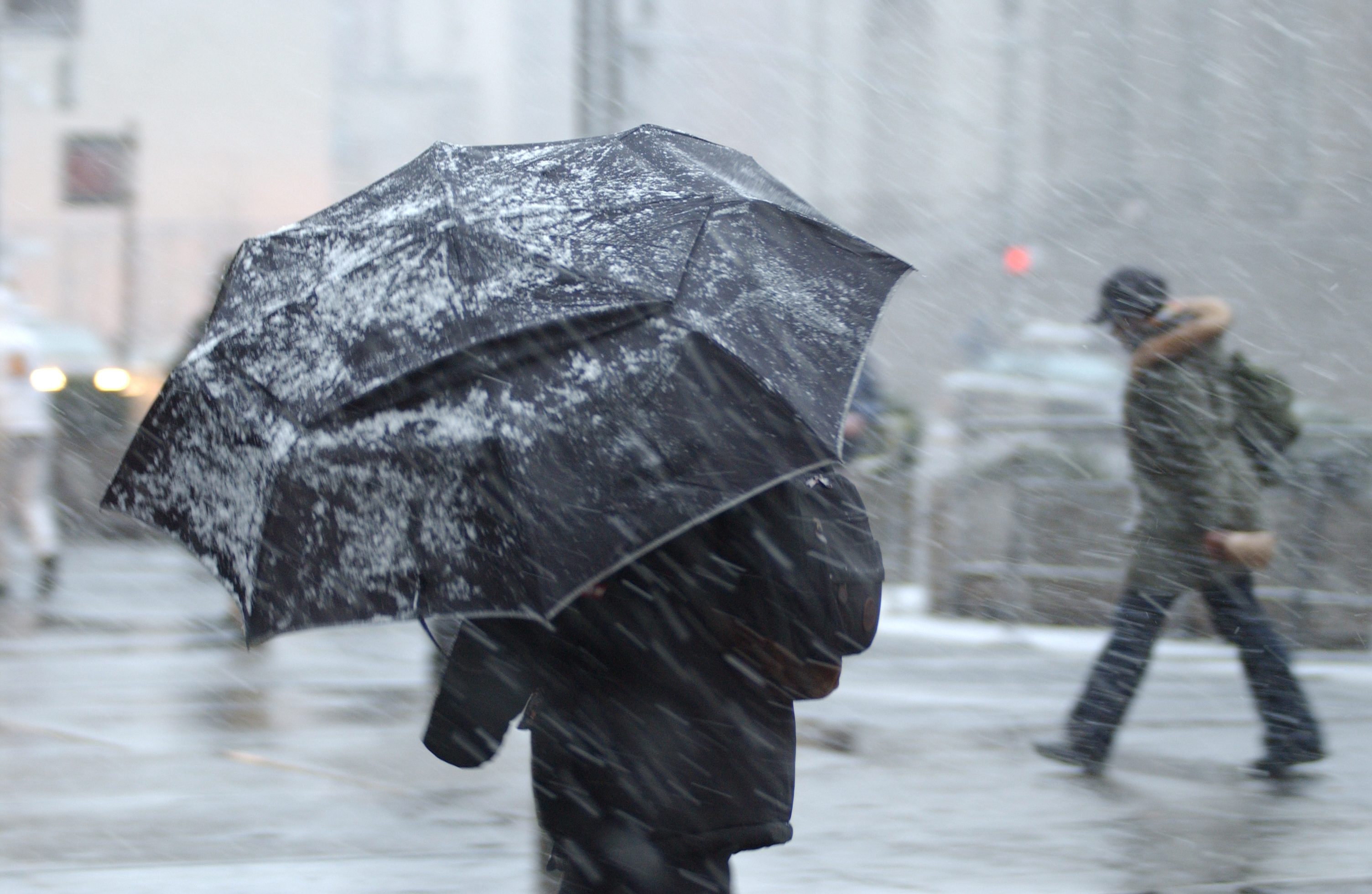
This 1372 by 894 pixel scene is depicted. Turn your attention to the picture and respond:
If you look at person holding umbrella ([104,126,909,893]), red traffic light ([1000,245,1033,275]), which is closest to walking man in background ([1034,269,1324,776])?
person holding umbrella ([104,126,909,893])

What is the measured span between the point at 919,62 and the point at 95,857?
33.7 metres

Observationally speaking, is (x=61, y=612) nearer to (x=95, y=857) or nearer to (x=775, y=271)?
(x=95, y=857)

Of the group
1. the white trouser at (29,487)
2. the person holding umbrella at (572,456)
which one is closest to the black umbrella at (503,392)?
the person holding umbrella at (572,456)

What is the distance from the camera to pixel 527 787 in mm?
4949

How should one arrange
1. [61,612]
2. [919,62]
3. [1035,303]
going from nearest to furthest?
[61,612] → [1035,303] → [919,62]

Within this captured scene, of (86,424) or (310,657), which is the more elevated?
(310,657)

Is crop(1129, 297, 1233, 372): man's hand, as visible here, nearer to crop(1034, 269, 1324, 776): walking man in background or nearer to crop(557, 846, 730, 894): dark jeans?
crop(1034, 269, 1324, 776): walking man in background

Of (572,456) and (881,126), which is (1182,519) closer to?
(572,456)

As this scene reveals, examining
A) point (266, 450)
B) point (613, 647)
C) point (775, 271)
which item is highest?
point (775, 271)

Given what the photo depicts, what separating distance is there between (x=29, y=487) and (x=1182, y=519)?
6.74 m

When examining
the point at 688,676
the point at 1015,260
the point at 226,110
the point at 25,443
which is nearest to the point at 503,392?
the point at 688,676

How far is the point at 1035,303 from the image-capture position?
28.1 m

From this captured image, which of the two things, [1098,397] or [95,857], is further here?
[1098,397]

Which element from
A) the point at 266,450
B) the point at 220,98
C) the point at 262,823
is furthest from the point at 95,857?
the point at 220,98
